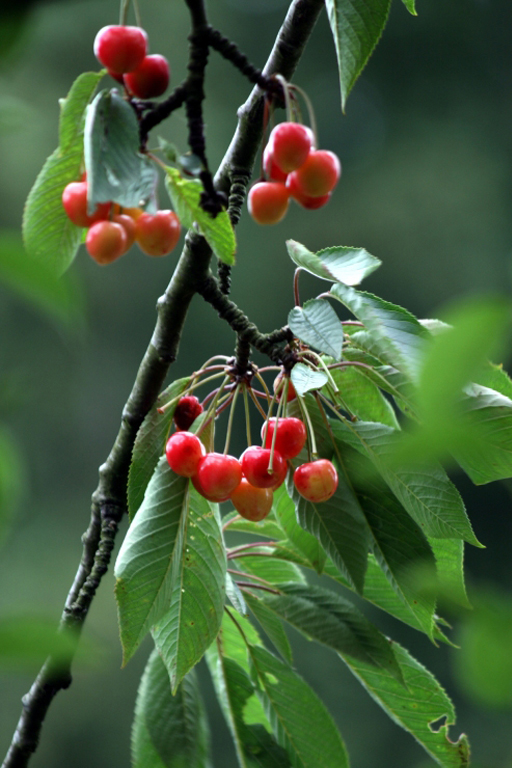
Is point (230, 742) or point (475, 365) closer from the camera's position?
point (475, 365)

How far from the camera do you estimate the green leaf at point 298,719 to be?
82 cm

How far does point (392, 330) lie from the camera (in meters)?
0.58

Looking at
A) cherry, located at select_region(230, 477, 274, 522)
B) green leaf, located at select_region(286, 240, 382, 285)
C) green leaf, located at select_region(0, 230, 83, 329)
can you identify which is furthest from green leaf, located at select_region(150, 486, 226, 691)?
green leaf, located at select_region(0, 230, 83, 329)

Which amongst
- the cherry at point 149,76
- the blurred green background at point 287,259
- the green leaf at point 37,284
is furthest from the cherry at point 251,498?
the blurred green background at point 287,259

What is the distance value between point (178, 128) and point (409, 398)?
5.66 m

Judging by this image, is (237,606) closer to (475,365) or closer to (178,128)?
(475,365)

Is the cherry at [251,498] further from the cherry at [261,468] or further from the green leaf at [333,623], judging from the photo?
the green leaf at [333,623]

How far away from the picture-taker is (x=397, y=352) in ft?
1.79

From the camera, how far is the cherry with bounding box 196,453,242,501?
0.66 metres

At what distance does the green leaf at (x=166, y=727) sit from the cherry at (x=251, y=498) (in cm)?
29

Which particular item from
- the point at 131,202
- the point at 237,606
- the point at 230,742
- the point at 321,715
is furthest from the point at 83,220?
the point at 230,742

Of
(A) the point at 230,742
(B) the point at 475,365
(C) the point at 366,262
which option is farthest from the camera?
(A) the point at 230,742

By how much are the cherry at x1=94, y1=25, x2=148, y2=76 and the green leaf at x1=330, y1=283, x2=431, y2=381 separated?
0.25 m

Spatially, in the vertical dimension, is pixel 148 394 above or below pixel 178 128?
below
